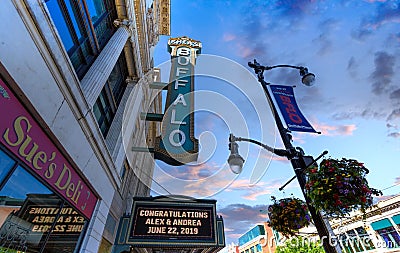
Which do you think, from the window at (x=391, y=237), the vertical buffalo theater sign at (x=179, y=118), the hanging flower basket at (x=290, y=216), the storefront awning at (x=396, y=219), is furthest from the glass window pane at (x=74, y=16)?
the window at (x=391, y=237)

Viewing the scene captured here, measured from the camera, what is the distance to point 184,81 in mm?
14008

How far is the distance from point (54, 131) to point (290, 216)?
20.8ft

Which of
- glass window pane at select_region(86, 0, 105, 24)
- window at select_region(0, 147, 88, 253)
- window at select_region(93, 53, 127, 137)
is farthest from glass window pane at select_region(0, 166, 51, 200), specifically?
glass window pane at select_region(86, 0, 105, 24)

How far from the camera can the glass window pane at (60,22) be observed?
19.7 feet

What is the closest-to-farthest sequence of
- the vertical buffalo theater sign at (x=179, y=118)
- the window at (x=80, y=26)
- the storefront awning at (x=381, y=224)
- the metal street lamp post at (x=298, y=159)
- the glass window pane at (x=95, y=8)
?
the metal street lamp post at (x=298, y=159)
the window at (x=80, y=26)
the glass window pane at (x=95, y=8)
the vertical buffalo theater sign at (x=179, y=118)
the storefront awning at (x=381, y=224)

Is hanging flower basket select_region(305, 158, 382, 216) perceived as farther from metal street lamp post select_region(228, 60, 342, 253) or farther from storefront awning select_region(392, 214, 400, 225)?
storefront awning select_region(392, 214, 400, 225)

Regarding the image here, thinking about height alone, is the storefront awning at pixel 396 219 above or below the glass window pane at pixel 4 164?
above

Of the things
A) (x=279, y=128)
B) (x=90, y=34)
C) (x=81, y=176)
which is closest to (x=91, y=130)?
(x=81, y=176)

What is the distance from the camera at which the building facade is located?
3684 mm

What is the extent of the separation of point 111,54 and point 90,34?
107 cm

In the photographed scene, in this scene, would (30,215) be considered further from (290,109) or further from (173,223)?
(290,109)

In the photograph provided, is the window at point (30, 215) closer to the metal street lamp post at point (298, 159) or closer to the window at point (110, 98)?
the window at point (110, 98)

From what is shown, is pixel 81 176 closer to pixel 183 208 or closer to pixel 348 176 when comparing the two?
pixel 183 208

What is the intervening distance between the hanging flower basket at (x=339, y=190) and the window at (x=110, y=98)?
8.74 m
